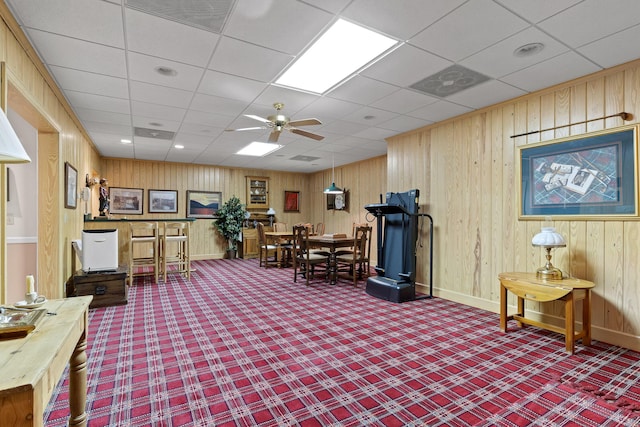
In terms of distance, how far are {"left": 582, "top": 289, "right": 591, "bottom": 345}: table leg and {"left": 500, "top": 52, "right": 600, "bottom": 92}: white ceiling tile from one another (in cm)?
211

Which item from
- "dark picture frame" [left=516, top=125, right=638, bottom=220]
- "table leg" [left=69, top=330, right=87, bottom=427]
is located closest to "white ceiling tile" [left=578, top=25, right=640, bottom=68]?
"dark picture frame" [left=516, top=125, right=638, bottom=220]

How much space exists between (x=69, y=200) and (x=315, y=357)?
12.7ft

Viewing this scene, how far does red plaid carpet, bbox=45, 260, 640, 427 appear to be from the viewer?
6.32ft

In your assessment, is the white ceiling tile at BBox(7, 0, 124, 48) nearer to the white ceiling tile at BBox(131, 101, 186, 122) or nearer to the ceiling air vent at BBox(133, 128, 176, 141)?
the white ceiling tile at BBox(131, 101, 186, 122)

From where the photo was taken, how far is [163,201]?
8461 millimetres

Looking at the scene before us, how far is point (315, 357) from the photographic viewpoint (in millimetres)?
2684

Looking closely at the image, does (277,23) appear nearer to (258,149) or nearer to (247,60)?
(247,60)

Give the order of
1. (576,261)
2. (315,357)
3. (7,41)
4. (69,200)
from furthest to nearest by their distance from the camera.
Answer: (69,200) → (576,261) → (315,357) → (7,41)

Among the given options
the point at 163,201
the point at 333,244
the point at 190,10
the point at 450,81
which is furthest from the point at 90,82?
the point at 163,201

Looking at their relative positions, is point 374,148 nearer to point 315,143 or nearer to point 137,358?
point 315,143

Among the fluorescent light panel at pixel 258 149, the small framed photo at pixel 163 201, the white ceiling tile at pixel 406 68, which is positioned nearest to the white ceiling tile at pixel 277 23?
the white ceiling tile at pixel 406 68

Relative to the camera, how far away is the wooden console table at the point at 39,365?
84cm

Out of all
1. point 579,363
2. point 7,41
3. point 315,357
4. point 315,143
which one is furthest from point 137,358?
point 315,143

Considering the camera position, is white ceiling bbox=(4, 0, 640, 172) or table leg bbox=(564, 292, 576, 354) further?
table leg bbox=(564, 292, 576, 354)
